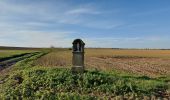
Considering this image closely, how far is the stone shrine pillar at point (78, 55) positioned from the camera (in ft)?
71.7

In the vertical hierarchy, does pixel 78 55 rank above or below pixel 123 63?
above

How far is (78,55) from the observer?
2227 cm

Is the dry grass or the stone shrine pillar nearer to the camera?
the stone shrine pillar

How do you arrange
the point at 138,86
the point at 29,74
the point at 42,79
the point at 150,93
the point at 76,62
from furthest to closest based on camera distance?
the point at 76,62 → the point at 29,74 → the point at 42,79 → the point at 138,86 → the point at 150,93

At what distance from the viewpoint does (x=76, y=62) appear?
22.1 meters

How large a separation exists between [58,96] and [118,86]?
3.39 meters

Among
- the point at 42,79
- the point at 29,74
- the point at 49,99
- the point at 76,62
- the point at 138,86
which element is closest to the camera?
the point at 49,99

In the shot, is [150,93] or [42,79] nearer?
[150,93]

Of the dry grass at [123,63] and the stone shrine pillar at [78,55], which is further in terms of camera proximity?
the dry grass at [123,63]

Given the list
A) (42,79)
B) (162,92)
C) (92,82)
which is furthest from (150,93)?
(42,79)

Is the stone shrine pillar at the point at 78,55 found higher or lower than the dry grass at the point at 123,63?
higher

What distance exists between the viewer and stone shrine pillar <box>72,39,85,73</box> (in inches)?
861

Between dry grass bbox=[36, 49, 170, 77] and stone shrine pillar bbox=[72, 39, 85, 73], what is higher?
stone shrine pillar bbox=[72, 39, 85, 73]

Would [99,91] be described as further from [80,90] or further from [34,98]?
[34,98]
